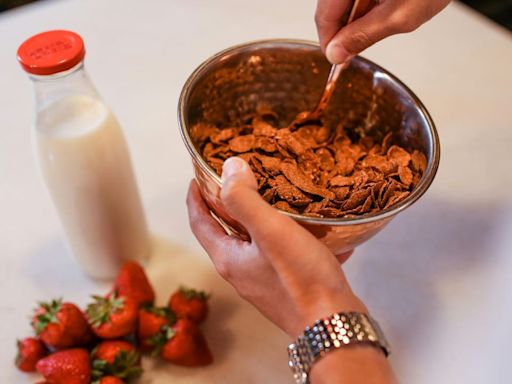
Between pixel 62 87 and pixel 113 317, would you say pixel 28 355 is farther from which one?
pixel 62 87

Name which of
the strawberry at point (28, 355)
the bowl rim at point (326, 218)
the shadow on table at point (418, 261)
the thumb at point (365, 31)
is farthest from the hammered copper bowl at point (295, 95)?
the strawberry at point (28, 355)

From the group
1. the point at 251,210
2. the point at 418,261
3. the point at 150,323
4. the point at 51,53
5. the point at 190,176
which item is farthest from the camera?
the point at 190,176

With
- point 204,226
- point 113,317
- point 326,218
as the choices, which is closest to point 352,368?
point 326,218

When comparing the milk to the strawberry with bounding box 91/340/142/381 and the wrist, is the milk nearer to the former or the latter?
the strawberry with bounding box 91/340/142/381

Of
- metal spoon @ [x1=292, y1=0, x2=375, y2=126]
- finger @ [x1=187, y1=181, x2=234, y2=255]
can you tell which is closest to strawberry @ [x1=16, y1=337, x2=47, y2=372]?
finger @ [x1=187, y1=181, x2=234, y2=255]

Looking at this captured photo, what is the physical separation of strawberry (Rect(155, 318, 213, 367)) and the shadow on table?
0.90 ft

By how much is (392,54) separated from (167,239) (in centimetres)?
72

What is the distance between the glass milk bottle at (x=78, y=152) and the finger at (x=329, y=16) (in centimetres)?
32

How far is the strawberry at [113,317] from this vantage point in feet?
2.58

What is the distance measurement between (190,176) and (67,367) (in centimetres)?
43

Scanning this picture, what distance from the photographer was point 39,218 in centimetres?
99

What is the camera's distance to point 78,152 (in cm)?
77

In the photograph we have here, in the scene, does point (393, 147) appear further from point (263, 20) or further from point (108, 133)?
point (263, 20)

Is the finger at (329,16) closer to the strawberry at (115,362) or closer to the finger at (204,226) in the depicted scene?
the finger at (204,226)
